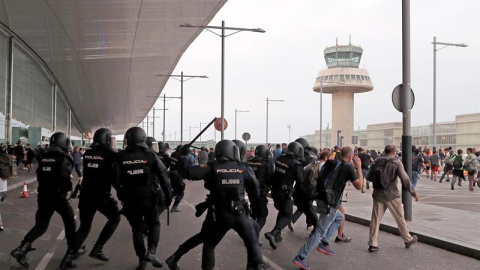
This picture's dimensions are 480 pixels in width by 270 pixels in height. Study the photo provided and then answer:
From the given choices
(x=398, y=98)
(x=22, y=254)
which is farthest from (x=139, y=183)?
(x=398, y=98)

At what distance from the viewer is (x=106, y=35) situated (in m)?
29.8

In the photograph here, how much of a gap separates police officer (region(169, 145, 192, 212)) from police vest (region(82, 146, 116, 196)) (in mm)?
817

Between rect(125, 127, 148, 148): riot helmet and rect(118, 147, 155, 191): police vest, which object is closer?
rect(118, 147, 155, 191): police vest

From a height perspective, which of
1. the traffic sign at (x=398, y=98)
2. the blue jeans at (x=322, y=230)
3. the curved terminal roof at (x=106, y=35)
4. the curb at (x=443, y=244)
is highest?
the curved terminal roof at (x=106, y=35)

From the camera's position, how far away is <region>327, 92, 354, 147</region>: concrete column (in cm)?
8088

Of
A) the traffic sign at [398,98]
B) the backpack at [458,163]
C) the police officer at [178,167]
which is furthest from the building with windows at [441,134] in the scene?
the police officer at [178,167]

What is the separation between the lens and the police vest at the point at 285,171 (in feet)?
25.3

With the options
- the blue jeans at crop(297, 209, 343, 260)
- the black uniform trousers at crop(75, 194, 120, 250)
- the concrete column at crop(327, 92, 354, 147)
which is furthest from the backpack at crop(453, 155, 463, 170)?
the concrete column at crop(327, 92, 354, 147)

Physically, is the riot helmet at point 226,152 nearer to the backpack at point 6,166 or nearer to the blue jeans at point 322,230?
the blue jeans at point 322,230

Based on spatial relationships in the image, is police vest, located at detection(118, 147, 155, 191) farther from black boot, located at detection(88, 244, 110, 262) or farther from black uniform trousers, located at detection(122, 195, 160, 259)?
black boot, located at detection(88, 244, 110, 262)

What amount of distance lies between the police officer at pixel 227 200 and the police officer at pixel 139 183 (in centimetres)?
78

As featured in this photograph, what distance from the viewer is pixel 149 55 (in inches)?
1437

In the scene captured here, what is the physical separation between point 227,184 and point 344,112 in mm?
77567

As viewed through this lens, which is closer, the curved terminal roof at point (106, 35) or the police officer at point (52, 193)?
the police officer at point (52, 193)
